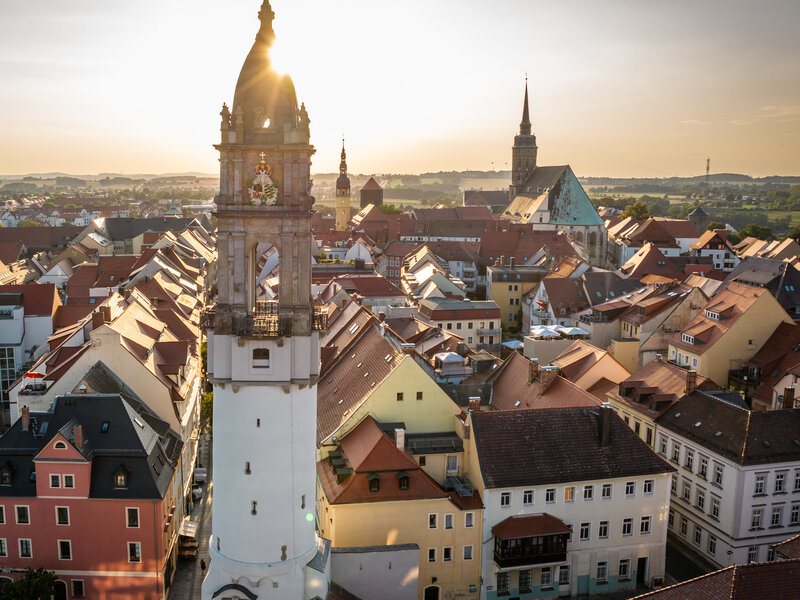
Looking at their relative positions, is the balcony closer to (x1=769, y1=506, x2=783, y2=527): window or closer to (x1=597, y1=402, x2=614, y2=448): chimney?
(x1=597, y1=402, x2=614, y2=448): chimney

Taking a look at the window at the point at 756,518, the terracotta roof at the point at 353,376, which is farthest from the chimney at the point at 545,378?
the window at the point at 756,518

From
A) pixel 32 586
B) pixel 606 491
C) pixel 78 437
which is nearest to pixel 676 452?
pixel 606 491

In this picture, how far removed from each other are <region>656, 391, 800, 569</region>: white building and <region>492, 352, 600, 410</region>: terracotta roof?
295 inches

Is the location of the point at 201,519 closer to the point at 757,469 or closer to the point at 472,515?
the point at 472,515

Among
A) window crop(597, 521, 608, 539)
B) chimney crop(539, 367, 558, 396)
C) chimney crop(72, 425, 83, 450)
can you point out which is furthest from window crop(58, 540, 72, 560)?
chimney crop(539, 367, 558, 396)

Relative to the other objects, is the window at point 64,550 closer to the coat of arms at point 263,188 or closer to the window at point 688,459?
the coat of arms at point 263,188

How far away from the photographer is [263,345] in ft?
102

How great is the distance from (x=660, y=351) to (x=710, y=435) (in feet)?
92.1

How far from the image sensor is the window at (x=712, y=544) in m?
45.6

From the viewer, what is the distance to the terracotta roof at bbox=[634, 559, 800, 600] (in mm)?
24141

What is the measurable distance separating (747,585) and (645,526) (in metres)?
19.2

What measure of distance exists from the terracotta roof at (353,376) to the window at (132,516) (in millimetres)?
11146

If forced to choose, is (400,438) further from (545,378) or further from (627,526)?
(627,526)

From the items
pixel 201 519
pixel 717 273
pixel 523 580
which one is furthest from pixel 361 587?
pixel 717 273
